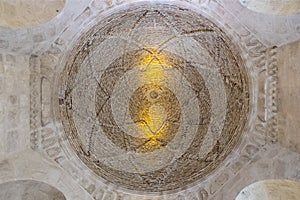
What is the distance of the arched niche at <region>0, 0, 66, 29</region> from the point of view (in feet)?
13.3

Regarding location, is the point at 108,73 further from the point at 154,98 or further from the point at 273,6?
the point at 273,6

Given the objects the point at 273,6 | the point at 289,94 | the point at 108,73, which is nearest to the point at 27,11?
the point at 108,73

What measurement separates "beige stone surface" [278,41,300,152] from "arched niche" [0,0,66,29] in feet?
6.66

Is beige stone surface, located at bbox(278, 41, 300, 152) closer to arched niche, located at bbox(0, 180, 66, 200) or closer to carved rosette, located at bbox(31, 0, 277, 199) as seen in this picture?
carved rosette, located at bbox(31, 0, 277, 199)

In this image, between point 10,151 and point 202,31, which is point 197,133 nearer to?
point 202,31

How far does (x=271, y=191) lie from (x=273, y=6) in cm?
168

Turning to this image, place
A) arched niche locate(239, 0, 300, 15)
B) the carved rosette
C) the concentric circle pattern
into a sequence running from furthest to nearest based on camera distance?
the concentric circle pattern < the carved rosette < arched niche locate(239, 0, 300, 15)

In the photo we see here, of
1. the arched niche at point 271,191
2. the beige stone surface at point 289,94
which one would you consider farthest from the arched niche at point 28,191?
the beige stone surface at point 289,94

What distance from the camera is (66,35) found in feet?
15.0

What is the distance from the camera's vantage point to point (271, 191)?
446cm

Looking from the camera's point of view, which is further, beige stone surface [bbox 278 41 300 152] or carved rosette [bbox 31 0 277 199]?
carved rosette [bbox 31 0 277 199]

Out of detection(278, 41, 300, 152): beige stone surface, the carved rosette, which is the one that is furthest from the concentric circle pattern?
detection(278, 41, 300, 152): beige stone surface

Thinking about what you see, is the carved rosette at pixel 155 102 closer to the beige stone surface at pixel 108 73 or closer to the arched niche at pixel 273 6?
the beige stone surface at pixel 108 73

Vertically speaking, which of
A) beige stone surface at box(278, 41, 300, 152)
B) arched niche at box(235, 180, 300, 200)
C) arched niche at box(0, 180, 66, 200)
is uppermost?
beige stone surface at box(278, 41, 300, 152)
